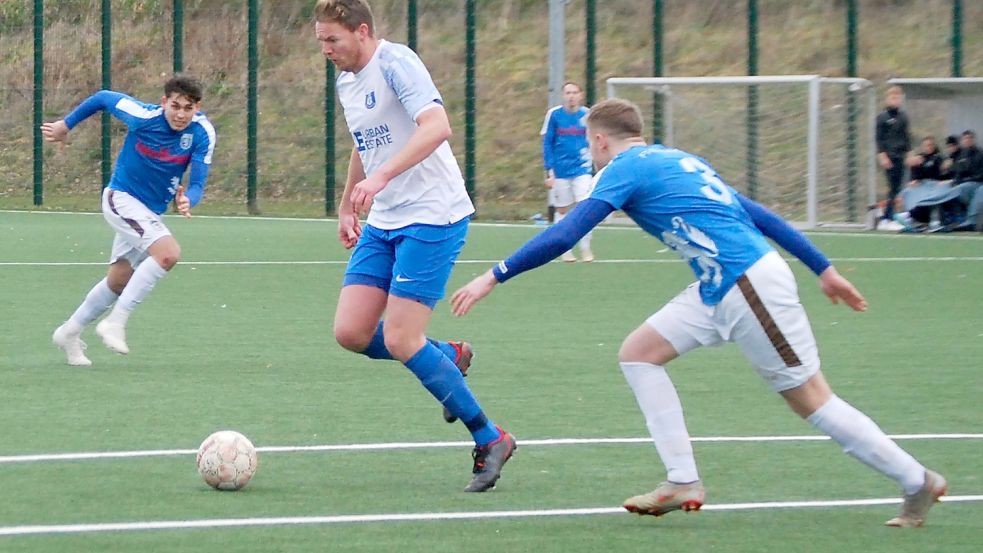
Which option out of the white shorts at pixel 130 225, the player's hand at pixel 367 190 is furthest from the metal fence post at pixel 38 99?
the player's hand at pixel 367 190

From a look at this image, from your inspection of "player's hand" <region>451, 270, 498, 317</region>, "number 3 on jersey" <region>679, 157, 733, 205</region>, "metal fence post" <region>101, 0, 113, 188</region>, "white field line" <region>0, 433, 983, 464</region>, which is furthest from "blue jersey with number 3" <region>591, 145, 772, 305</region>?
"metal fence post" <region>101, 0, 113, 188</region>

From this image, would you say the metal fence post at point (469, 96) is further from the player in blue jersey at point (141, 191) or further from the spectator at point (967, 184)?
the player in blue jersey at point (141, 191)

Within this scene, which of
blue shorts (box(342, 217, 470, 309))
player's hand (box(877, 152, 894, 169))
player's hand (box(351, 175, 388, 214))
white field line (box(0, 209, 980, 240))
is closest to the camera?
player's hand (box(351, 175, 388, 214))

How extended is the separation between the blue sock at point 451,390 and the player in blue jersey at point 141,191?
3617mm

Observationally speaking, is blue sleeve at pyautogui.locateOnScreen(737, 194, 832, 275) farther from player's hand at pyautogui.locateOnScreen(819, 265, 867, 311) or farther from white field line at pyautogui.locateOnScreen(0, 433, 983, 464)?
white field line at pyautogui.locateOnScreen(0, 433, 983, 464)

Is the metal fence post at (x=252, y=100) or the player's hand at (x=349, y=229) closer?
the player's hand at (x=349, y=229)

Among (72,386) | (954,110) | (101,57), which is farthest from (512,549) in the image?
(101,57)

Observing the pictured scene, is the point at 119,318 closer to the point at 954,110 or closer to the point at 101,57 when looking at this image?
the point at 954,110

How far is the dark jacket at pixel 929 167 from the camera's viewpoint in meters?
20.5

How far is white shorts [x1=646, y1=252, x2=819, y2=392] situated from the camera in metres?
5.19

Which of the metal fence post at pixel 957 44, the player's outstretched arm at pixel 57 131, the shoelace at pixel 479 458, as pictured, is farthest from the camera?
the metal fence post at pixel 957 44

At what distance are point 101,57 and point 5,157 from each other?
2483 millimetres

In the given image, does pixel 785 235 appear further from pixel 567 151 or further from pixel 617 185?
pixel 567 151

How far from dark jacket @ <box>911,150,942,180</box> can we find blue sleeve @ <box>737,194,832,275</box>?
15.7m
